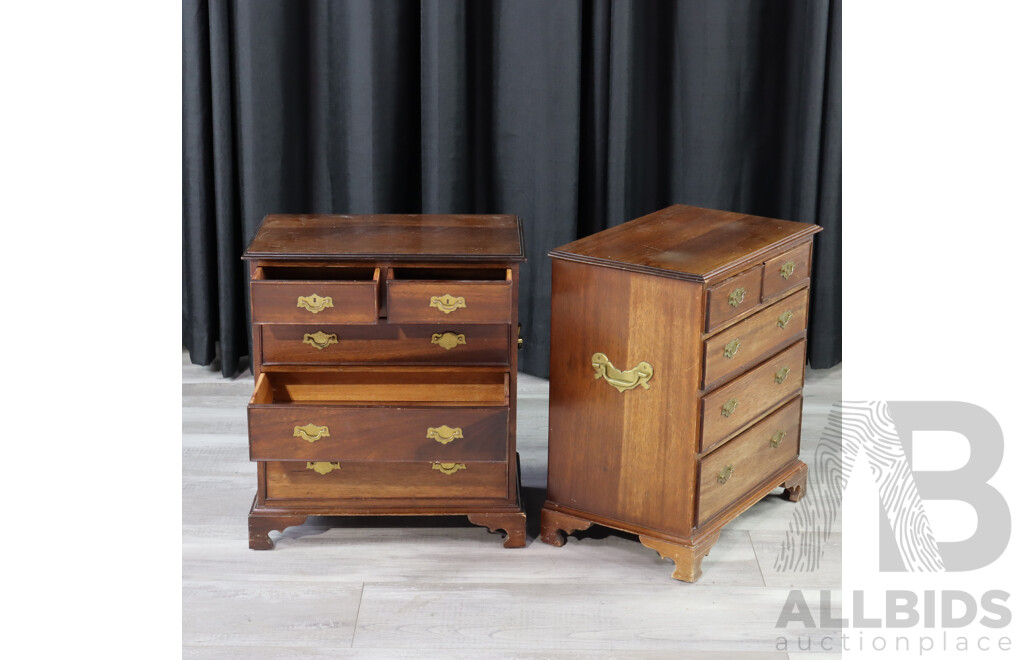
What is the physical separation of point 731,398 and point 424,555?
672mm

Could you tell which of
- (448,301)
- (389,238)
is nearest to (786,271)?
(448,301)

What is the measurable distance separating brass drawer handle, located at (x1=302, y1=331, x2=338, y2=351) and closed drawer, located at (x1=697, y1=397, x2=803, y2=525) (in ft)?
2.45

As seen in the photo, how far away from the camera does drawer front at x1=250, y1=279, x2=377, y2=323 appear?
7.23 ft

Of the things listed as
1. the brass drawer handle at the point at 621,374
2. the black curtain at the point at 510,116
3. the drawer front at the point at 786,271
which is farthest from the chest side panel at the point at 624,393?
the black curtain at the point at 510,116

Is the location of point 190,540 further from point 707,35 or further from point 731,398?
point 707,35

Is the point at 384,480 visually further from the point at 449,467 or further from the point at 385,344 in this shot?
the point at 385,344

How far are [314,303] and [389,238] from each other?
0.71 feet

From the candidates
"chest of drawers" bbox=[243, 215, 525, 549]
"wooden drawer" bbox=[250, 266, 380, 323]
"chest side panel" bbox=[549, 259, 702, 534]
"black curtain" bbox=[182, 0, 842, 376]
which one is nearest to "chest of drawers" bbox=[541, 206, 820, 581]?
"chest side panel" bbox=[549, 259, 702, 534]

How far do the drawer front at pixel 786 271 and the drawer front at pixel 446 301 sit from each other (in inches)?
19.8

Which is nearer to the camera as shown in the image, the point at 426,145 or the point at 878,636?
the point at 878,636

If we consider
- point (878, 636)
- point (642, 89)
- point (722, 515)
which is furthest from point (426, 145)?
point (878, 636)

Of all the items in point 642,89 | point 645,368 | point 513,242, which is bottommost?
point 645,368

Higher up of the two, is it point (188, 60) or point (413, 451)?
point (188, 60)

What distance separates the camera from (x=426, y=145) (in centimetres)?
308
